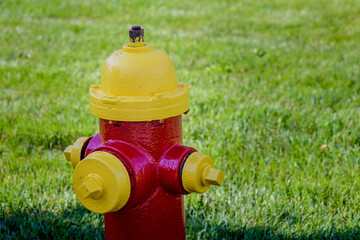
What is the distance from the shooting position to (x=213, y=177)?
5.29ft

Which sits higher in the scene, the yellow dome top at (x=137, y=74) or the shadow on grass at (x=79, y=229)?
the yellow dome top at (x=137, y=74)

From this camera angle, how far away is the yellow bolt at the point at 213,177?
1606mm

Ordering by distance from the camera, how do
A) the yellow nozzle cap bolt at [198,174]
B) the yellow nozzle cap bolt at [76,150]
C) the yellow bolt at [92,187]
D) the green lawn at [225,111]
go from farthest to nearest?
the green lawn at [225,111]
the yellow nozzle cap bolt at [76,150]
the yellow nozzle cap bolt at [198,174]
the yellow bolt at [92,187]

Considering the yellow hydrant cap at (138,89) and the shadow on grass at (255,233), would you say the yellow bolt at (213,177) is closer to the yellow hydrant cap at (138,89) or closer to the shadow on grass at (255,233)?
the yellow hydrant cap at (138,89)

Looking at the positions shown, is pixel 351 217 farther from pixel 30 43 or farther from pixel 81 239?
pixel 30 43

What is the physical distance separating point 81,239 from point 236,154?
108 cm

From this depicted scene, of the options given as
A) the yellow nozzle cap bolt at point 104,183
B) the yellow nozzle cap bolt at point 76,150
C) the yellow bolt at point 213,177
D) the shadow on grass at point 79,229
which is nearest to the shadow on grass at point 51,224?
the shadow on grass at point 79,229

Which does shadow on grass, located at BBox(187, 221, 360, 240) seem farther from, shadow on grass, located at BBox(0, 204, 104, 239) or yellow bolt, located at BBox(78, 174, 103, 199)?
yellow bolt, located at BBox(78, 174, 103, 199)

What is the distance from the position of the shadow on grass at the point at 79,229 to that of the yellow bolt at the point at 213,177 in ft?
1.76

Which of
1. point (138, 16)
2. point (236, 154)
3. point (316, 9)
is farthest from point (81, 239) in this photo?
point (316, 9)

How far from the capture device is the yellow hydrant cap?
155 centimetres

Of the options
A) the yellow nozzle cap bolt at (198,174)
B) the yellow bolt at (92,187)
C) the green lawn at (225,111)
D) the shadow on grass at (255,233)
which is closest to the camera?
the yellow bolt at (92,187)

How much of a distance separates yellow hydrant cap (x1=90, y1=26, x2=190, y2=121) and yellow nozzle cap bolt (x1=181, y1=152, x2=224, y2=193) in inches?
7.0

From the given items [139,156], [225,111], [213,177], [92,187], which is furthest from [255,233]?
[225,111]
